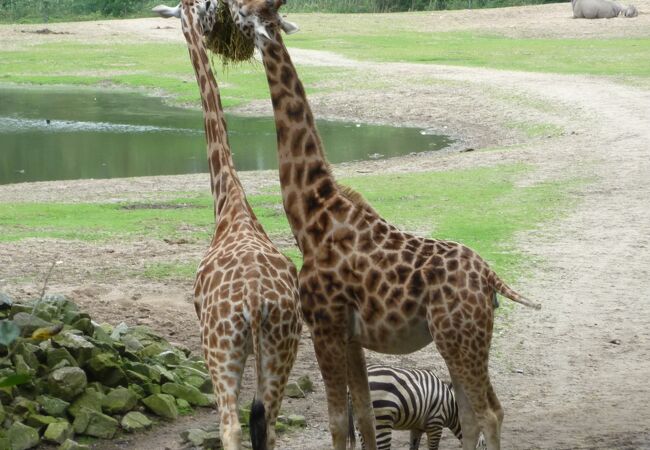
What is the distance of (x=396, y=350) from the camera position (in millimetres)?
5738

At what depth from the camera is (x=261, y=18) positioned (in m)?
6.28

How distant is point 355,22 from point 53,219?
3575 centimetres

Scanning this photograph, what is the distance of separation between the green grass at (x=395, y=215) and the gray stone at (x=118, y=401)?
144 inches

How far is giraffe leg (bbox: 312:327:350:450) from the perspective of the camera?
5.70m

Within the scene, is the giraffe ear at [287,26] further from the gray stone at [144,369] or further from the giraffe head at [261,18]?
the gray stone at [144,369]

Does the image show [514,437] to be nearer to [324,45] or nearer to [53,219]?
[53,219]

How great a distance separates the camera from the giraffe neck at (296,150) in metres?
6.02

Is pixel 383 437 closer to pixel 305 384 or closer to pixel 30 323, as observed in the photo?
pixel 305 384

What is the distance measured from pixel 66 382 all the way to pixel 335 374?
80.8 inches

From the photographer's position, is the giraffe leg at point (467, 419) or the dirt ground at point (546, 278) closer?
the giraffe leg at point (467, 419)

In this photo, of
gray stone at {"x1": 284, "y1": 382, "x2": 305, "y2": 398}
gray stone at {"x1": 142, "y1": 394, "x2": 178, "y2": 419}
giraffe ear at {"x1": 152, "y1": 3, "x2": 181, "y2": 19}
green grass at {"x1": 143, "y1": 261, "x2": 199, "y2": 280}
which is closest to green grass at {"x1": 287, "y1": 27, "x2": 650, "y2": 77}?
green grass at {"x1": 143, "y1": 261, "x2": 199, "y2": 280}

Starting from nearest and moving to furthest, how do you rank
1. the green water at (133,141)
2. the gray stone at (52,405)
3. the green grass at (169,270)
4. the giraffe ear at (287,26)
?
the giraffe ear at (287,26) → the gray stone at (52,405) → the green grass at (169,270) → the green water at (133,141)

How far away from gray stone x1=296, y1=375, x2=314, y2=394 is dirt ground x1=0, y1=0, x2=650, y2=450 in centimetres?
10

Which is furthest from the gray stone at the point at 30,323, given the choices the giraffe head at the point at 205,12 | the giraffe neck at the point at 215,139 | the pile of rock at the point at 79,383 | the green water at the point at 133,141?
the green water at the point at 133,141
